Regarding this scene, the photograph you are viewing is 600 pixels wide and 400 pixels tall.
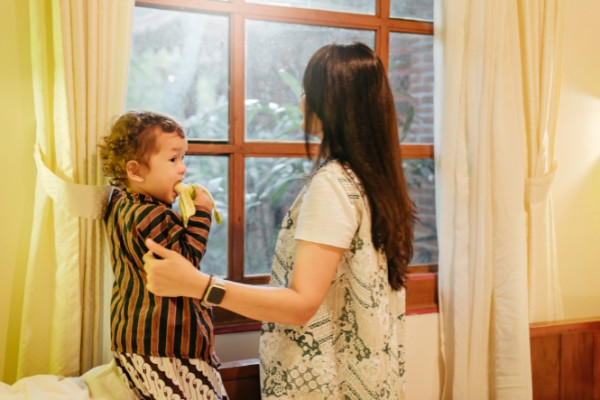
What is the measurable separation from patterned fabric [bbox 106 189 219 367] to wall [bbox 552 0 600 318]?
65.8 inches

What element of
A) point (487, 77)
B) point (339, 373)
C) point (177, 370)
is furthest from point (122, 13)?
point (487, 77)

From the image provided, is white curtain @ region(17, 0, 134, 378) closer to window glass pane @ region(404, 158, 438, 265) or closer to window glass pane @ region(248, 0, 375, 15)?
window glass pane @ region(248, 0, 375, 15)

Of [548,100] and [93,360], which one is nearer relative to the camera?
[93,360]

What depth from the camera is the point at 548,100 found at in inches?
87.9

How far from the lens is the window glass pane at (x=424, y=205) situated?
2.39m

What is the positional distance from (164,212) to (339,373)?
0.58 m

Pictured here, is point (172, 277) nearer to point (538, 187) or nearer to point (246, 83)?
point (246, 83)

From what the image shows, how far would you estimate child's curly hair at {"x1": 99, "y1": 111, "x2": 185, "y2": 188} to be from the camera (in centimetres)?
143

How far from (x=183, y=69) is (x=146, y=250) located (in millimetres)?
793

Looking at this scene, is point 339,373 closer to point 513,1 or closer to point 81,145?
point 81,145

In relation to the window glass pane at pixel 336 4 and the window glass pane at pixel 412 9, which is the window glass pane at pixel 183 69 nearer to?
the window glass pane at pixel 336 4

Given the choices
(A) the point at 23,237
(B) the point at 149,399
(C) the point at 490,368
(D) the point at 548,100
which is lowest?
(C) the point at 490,368

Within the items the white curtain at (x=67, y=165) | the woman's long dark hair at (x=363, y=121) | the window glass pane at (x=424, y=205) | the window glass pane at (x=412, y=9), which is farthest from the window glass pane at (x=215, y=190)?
the window glass pane at (x=412, y=9)

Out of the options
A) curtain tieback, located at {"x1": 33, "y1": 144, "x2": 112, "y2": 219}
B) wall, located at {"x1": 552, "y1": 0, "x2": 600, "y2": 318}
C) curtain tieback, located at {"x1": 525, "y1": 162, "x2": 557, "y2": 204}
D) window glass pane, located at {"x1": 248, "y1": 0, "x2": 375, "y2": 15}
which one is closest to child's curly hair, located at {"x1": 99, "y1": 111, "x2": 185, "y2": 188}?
curtain tieback, located at {"x1": 33, "y1": 144, "x2": 112, "y2": 219}
